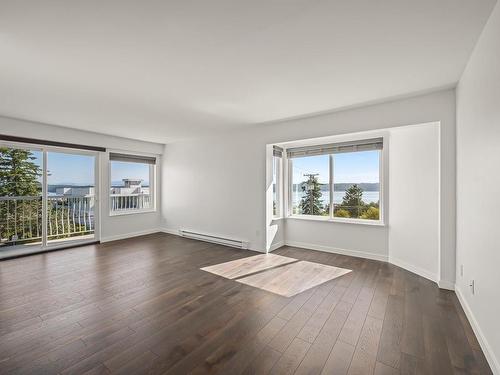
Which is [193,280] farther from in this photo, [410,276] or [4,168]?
[4,168]

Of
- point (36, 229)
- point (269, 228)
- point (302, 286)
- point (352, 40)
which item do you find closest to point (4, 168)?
point (36, 229)

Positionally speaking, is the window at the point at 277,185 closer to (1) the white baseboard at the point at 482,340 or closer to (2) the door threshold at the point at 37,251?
(1) the white baseboard at the point at 482,340

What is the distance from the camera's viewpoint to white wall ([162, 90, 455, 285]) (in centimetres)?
271

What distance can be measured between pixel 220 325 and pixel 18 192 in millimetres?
4518

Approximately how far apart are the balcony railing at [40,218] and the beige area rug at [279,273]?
132 inches

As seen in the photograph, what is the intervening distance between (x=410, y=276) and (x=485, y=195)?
185cm

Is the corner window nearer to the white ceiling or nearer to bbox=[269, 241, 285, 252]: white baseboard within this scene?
bbox=[269, 241, 285, 252]: white baseboard

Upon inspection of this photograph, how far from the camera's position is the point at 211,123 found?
409 centimetres

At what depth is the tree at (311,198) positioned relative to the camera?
4.58m

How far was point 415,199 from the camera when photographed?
3.28 meters

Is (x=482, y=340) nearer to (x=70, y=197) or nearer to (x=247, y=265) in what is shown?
(x=247, y=265)

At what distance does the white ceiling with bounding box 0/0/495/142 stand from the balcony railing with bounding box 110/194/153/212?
269 centimetres

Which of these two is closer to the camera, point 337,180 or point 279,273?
point 279,273

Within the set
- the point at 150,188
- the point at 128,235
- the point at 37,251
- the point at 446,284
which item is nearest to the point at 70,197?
the point at 37,251
